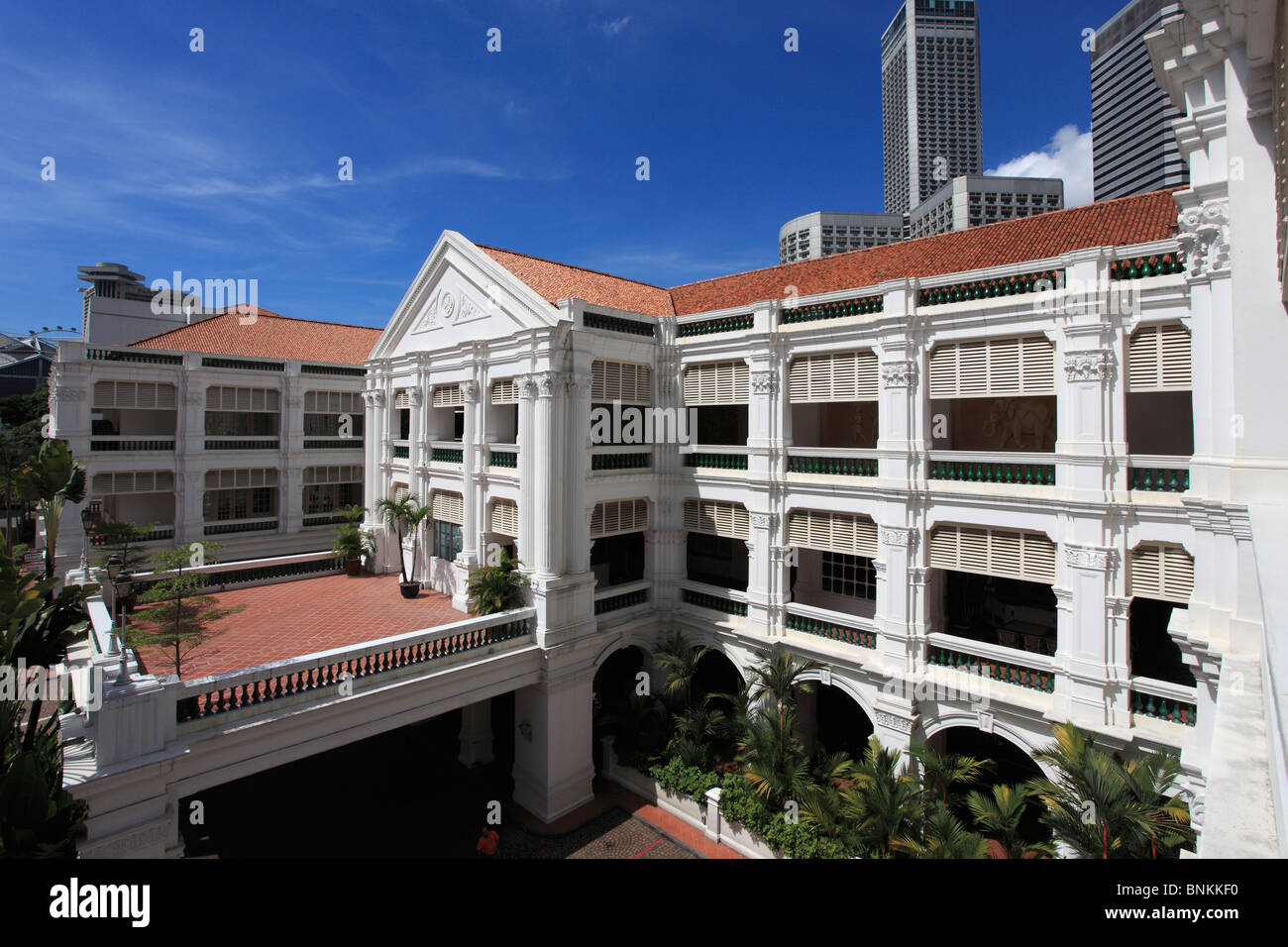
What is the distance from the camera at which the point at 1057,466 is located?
12.1m

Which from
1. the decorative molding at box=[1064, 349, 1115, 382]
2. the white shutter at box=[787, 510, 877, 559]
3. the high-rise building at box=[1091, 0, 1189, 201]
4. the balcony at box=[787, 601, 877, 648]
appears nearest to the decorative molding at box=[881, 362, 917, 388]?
the decorative molding at box=[1064, 349, 1115, 382]

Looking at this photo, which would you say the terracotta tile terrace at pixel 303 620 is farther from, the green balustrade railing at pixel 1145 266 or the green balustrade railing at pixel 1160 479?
the green balustrade railing at pixel 1145 266

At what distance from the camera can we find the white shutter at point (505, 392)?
56.7 ft

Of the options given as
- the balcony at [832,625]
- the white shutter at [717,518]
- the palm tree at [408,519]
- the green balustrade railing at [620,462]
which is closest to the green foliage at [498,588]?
the green balustrade railing at [620,462]

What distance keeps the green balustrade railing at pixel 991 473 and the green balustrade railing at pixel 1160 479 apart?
1.32m

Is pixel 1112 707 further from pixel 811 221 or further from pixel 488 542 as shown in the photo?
pixel 811 221

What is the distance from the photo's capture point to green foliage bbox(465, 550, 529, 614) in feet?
50.8

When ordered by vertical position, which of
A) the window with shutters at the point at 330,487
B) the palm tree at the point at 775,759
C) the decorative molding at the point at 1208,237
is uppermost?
the decorative molding at the point at 1208,237

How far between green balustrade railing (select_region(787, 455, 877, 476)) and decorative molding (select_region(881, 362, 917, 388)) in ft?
6.17

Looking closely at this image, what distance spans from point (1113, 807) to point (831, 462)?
8.62 m

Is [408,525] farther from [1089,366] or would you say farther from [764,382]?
[1089,366]

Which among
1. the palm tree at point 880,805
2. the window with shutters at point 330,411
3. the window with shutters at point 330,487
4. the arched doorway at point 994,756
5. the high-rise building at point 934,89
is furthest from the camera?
the high-rise building at point 934,89

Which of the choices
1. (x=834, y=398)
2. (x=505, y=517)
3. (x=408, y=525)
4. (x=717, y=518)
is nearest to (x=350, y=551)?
(x=408, y=525)
